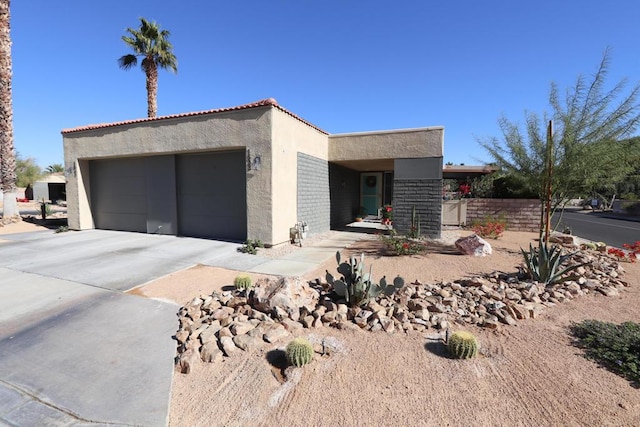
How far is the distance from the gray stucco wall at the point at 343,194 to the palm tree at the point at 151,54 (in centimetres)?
1264

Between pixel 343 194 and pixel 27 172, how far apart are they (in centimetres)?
4598

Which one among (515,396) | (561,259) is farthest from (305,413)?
(561,259)

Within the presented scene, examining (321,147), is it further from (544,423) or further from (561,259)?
(544,423)

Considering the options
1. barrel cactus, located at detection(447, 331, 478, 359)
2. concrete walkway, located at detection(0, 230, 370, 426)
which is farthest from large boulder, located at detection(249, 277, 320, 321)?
barrel cactus, located at detection(447, 331, 478, 359)

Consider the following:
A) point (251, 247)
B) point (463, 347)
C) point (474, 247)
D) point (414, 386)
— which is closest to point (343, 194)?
point (251, 247)

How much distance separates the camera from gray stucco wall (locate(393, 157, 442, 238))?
404 inches

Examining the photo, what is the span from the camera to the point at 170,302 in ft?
15.8

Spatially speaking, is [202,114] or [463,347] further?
[202,114]

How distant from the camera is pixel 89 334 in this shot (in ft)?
12.5

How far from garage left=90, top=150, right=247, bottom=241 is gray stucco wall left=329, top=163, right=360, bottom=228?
4.28 metres

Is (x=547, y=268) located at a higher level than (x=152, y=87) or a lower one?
lower

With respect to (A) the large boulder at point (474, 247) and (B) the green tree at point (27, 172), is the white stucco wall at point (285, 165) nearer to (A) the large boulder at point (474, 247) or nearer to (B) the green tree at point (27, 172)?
(A) the large boulder at point (474, 247)

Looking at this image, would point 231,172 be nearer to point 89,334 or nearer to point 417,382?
point 89,334

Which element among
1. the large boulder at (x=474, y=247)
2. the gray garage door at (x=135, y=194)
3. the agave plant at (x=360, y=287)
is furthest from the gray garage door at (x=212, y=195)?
the large boulder at (x=474, y=247)
